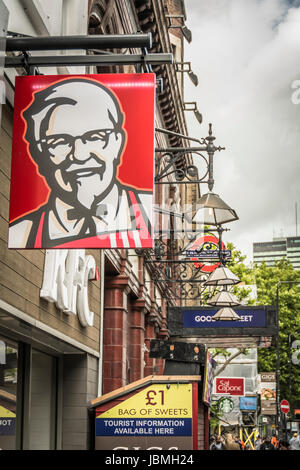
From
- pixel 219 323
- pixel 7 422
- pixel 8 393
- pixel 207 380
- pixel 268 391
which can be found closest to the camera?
pixel 7 422

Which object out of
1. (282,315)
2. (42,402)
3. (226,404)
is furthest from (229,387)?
(42,402)

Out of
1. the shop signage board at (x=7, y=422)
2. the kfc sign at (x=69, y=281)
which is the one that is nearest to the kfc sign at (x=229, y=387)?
the kfc sign at (x=69, y=281)

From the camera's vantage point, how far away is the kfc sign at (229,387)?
45.0 metres

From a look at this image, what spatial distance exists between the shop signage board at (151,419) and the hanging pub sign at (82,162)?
5.24 m

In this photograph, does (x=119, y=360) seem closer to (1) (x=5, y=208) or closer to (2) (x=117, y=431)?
(2) (x=117, y=431)

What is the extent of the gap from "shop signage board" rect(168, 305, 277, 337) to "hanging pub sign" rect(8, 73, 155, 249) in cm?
1156

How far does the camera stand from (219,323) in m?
18.5

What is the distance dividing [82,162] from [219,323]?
470 inches

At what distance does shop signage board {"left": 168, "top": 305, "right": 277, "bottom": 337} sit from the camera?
1838cm

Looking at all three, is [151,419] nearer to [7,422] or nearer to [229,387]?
[7,422]

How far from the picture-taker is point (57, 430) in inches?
497

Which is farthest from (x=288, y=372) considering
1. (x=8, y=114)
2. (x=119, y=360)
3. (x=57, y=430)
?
(x=8, y=114)

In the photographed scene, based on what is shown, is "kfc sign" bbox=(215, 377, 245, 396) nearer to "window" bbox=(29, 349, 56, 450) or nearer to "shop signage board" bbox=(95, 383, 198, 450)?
"window" bbox=(29, 349, 56, 450)
